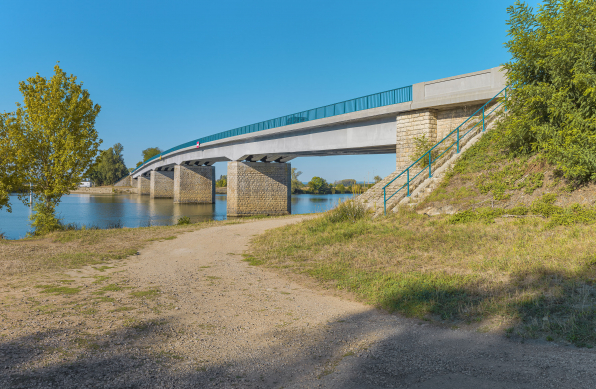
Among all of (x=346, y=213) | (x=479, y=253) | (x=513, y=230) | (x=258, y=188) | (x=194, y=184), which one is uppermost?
(x=194, y=184)

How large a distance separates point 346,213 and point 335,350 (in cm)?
974

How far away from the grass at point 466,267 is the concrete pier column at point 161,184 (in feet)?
205

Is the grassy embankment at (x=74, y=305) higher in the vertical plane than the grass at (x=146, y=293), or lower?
higher

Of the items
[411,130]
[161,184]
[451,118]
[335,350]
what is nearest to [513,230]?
[335,350]

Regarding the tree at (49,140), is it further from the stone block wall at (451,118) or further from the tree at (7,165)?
the stone block wall at (451,118)

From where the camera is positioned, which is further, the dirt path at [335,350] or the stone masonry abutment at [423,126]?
the stone masonry abutment at [423,126]

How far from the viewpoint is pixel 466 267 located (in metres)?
7.43

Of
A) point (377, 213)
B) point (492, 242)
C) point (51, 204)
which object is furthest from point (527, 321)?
point (51, 204)

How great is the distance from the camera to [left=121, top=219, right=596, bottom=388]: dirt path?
359cm

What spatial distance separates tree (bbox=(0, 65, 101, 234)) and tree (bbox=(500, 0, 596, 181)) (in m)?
17.5

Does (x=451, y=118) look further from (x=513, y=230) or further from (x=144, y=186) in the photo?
(x=144, y=186)

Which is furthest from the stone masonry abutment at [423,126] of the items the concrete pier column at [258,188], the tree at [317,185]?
the tree at [317,185]

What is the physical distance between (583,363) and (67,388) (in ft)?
16.3

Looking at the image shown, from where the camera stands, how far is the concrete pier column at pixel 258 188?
Answer: 1442 inches
